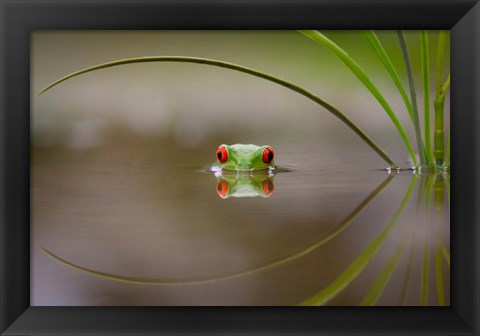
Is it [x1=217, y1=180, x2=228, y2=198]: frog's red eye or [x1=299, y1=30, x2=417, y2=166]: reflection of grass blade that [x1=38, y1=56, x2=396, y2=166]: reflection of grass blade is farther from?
[x1=217, y1=180, x2=228, y2=198]: frog's red eye

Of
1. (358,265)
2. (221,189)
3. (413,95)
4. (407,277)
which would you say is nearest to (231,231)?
(221,189)

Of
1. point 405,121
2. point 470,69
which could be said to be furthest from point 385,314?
point 470,69

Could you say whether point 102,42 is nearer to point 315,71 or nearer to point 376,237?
point 315,71

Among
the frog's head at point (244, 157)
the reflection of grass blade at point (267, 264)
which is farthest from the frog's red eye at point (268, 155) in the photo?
the reflection of grass blade at point (267, 264)

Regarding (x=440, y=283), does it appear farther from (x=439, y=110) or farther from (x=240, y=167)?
(x=240, y=167)

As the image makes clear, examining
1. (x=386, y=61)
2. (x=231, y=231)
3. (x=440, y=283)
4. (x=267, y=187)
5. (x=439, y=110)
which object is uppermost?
(x=386, y=61)

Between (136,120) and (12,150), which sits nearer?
(12,150)

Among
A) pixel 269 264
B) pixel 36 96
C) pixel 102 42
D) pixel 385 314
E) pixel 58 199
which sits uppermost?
pixel 102 42
